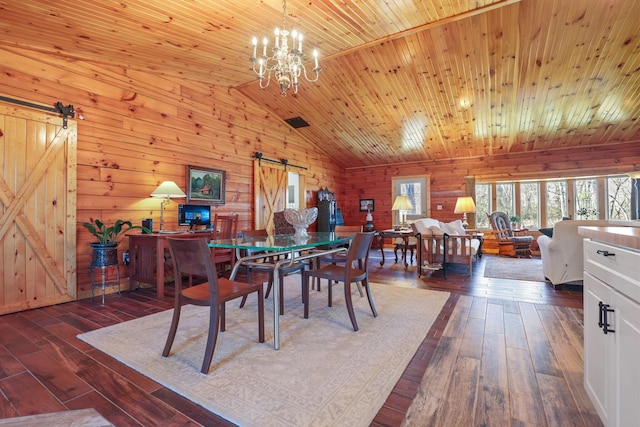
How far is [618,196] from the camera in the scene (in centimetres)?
641

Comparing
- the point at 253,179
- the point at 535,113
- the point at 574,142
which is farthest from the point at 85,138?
the point at 574,142

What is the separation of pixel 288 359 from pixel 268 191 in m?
4.60

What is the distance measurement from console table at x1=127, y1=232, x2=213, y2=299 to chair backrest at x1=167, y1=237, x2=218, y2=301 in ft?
5.18

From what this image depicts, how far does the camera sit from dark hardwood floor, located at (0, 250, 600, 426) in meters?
1.40

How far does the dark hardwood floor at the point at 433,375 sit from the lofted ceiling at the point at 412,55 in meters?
2.69

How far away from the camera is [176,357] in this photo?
1948 millimetres

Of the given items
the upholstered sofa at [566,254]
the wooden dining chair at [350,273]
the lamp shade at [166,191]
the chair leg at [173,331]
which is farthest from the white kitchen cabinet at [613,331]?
the lamp shade at [166,191]

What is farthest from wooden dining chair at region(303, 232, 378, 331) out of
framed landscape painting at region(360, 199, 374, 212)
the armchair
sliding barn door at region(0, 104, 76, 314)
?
framed landscape painting at region(360, 199, 374, 212)

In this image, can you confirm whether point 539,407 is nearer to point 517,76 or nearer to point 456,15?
point 456,15

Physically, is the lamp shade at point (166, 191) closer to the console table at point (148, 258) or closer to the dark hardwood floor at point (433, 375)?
the console table at point (148, 258)

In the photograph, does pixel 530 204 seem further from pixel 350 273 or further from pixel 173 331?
pixel 173 331

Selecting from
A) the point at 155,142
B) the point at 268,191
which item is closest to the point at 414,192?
the point at 268,191

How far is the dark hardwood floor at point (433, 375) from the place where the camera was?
4.58 feet

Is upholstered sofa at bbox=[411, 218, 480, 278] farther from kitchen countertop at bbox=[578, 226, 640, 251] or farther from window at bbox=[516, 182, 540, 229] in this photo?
window at bbox=[516, 182, 540, 229]
